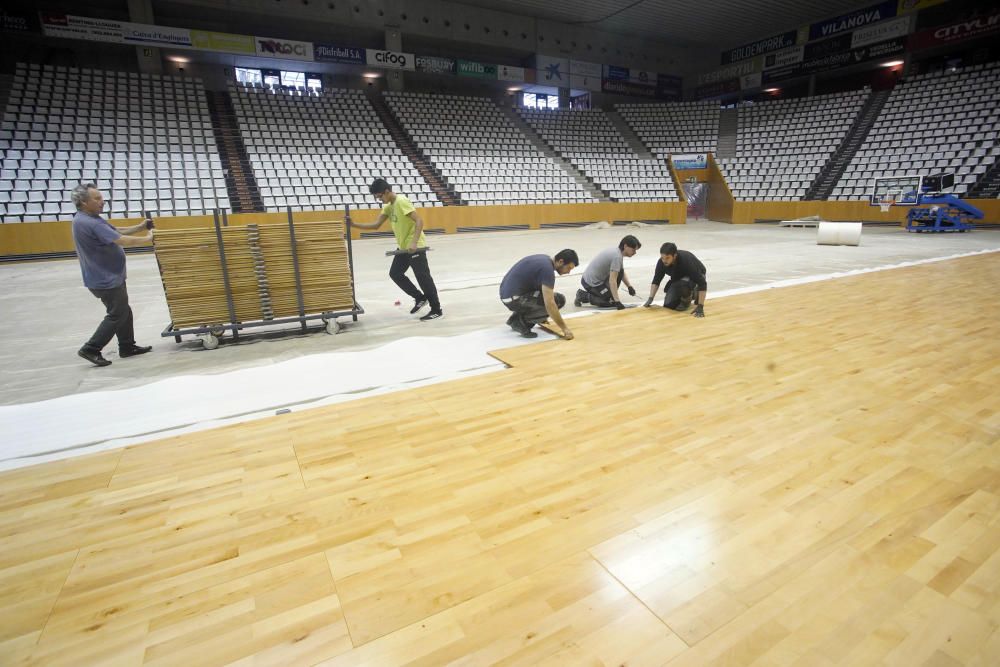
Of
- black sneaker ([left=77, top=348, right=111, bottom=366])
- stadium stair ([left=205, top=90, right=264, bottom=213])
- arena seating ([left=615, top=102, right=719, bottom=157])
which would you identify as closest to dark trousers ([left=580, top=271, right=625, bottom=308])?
black sneaker ([left=77, top=348, right=111, bottom=366])

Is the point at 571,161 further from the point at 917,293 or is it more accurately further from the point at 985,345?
the point at 985,345

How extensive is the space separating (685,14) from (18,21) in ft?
73.5

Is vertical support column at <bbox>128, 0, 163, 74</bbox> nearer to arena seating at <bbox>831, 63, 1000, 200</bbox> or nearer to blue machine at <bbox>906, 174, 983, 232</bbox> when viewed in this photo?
arena seating at <bbox>831, 63, 1000, 200</bbox>

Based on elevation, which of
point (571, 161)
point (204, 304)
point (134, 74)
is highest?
point (134, 74)

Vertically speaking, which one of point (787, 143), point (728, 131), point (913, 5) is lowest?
point (787, 143)

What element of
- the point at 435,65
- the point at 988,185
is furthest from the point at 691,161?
the point at 435,65

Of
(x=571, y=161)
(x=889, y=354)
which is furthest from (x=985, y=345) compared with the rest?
(x=571, y=161)

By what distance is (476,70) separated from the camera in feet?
69.2

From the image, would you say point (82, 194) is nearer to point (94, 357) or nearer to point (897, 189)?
point (94, 357)

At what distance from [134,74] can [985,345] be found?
21.4 m

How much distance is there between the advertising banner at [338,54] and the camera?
723 inches

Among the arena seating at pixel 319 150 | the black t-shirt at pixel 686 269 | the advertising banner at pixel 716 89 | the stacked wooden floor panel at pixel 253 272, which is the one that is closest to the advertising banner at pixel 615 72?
the advertising banner at pixel 716 89

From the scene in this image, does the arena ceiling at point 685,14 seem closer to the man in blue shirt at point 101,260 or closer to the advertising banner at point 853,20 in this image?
the advertising banner at point 853,20

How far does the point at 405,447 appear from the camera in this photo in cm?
251
